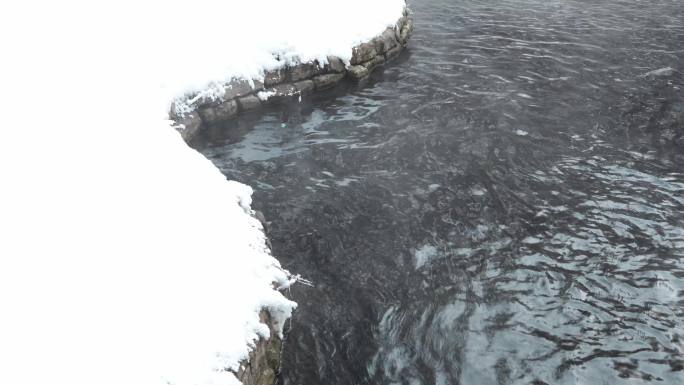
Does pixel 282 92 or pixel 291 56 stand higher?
pixel 291 56

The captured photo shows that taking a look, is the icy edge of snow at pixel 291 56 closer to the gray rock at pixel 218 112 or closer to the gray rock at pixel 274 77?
the gray rock at pixel 274 77

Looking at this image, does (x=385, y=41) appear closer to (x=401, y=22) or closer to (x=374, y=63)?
(x=374, y=63)

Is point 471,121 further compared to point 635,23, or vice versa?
point 635,23

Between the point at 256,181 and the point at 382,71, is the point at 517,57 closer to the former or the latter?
the point at 382,71

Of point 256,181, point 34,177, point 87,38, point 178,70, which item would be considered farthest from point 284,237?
point 87,38

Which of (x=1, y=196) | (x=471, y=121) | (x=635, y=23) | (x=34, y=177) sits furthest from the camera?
(x=635, y=23)

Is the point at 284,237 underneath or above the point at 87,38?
underneath

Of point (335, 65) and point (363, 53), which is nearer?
point (335, 65)

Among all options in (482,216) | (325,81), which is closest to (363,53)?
(325,81)
